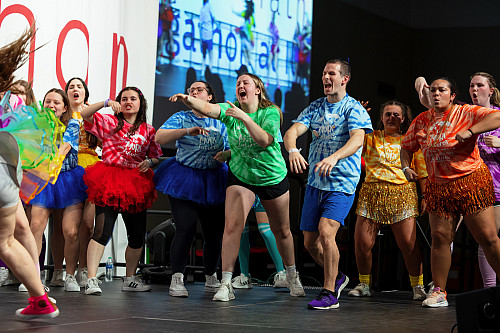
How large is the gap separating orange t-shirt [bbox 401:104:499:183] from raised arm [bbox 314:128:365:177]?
482 mm

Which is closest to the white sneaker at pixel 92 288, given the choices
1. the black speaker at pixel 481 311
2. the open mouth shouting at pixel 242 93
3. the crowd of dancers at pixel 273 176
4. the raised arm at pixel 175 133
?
the crowd of dancers at pixel 273 176

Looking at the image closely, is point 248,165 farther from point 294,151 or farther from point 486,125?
point 486,125

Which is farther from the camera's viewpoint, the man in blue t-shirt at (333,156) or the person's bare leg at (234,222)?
the person's bare leg at (234,222)

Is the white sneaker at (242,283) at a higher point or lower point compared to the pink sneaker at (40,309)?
lower

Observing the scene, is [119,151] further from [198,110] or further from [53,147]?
[53,147]

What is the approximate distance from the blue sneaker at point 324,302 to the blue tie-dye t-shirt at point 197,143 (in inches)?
46.1

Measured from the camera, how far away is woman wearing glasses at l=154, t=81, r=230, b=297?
14.2 ft

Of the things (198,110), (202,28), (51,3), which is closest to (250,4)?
(202,28)

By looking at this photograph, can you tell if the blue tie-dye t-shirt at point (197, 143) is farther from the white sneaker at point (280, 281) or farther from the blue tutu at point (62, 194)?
the white sneaker at point (280, 281)

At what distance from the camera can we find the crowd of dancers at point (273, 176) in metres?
3.98

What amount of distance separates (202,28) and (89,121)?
3.00m

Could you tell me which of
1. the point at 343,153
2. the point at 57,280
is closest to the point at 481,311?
the point at 343,153

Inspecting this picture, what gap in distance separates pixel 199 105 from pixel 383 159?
1.50 meters

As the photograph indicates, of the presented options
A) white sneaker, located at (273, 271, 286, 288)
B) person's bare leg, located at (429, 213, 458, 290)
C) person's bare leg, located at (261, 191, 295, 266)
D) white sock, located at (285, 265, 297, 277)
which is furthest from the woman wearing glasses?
person's bare leg, located at (429, 213, 458, 290)
